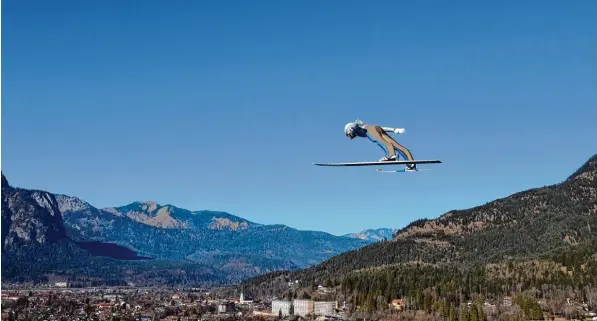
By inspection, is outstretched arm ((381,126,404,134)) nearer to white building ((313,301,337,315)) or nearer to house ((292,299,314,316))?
white building ((313,301,337,315))

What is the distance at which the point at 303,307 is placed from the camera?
598 ft

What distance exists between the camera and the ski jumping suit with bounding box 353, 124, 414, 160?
16.0m

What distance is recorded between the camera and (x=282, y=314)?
593 feet

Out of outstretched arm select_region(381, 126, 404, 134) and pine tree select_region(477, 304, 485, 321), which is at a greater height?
outstretched arm select_region(381, 126, 404, 134)

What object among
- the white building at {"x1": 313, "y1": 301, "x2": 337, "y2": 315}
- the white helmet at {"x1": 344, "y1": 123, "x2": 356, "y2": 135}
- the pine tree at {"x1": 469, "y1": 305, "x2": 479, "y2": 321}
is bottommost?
the pine tree at {"x1": 469, "y1": 305, "x2": 479, "y2": 321}

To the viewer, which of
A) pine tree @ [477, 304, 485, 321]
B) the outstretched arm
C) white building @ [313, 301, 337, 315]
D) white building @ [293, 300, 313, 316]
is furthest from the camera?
white building @ [293, 300, 313, 316]

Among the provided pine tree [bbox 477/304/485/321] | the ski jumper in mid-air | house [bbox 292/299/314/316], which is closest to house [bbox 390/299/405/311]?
pine tree [bbox 477/304/485/321]

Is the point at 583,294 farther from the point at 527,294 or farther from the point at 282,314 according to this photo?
the point at 282,314

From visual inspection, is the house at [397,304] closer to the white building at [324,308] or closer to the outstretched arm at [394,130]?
the white building at [324,308]

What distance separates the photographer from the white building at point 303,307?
589 feet

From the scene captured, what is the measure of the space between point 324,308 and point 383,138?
157 meters

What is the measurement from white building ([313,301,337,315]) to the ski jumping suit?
15329 centimetres

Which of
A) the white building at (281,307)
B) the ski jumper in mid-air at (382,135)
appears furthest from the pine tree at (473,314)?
the ski jumper in mid-air at (382,135)

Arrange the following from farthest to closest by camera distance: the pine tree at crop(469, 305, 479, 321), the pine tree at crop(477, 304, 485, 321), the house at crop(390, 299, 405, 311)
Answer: the house at crop(390, 299, 405, 311) → the pine tree at crop(477, 304, 485, 321) → the pine tree at crop(469, 305, 479, 321)
